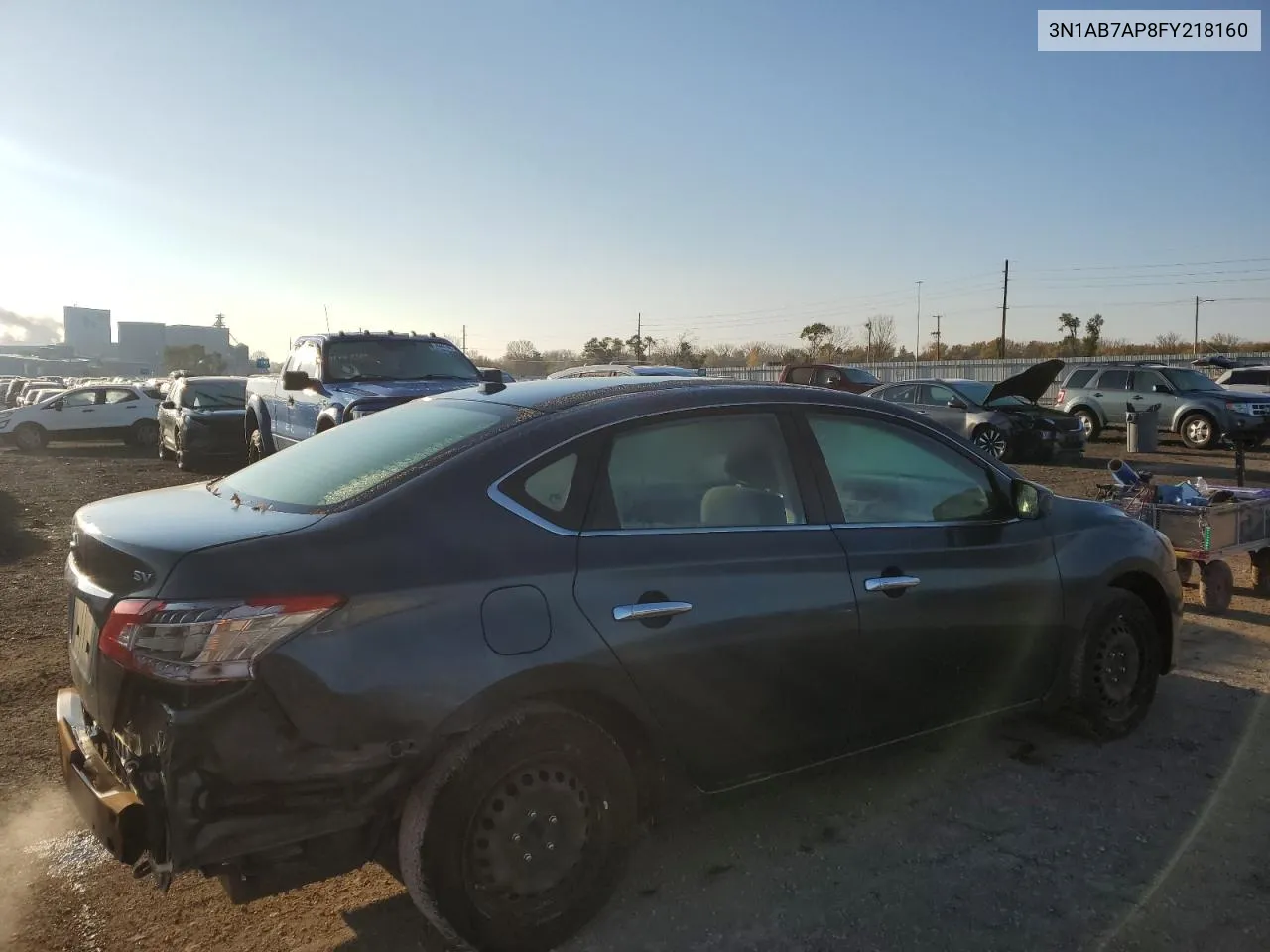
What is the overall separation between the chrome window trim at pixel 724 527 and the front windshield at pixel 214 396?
16.2 m

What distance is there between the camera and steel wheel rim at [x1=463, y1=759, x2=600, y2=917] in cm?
262

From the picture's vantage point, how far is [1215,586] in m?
6.54

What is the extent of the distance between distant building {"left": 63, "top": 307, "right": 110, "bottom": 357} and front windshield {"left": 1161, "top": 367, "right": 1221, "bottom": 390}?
126749 mm

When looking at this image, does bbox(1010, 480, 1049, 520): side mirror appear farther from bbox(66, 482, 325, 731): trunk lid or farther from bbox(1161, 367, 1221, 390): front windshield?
bbox(1161, 367, 1221, 390): front windshield

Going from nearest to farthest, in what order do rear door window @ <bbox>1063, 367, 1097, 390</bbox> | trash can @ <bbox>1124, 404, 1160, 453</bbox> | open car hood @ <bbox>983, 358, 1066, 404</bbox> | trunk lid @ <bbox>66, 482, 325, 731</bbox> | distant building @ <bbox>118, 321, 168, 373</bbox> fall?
trunk lid @ <bbox>66, 482, 325, 731</bbox> < open car hood @ <bbox>983, 358, 1066, 404</bbox> < trash can @ <bbox>1124, 404, 1160, 453</bbox> < rear door window @ <bbox>1063, 367, 1097, 390</bbox> < distant building @ <bbox>118, 321, 168, 373</bbox>

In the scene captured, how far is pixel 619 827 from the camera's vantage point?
2.87 meters

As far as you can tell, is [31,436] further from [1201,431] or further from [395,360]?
[1201,431]

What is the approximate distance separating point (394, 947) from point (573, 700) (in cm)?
94

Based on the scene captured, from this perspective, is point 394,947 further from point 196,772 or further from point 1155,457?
point 1155,457

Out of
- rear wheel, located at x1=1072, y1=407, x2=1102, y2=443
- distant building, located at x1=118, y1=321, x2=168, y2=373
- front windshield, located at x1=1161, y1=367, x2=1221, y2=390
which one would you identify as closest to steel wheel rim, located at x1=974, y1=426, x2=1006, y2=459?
rear wheel, located at x1=1072, y1=407, x2=1102, y2=443

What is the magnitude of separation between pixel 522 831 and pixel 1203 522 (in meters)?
5.54

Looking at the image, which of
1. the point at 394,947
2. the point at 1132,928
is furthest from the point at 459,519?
the point at 1132,928

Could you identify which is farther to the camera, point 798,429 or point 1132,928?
point 798,429

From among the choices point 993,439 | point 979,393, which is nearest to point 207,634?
point 993,439
